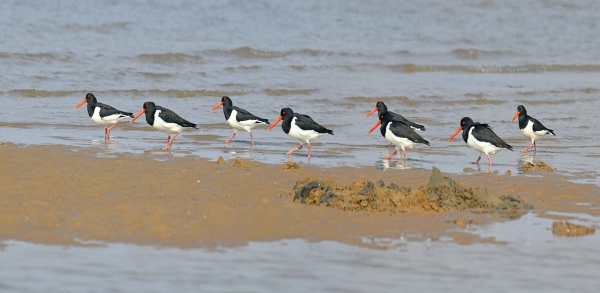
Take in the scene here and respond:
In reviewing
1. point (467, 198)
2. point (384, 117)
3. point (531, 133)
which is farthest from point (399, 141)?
point (467, 198)

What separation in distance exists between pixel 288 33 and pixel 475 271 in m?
22.3

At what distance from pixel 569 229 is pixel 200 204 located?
354 cm

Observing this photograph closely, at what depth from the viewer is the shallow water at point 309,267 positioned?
20.1ft

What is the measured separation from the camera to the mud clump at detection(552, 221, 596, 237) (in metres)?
7.74

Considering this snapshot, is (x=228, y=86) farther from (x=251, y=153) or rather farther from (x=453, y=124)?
(x=251, y=153)

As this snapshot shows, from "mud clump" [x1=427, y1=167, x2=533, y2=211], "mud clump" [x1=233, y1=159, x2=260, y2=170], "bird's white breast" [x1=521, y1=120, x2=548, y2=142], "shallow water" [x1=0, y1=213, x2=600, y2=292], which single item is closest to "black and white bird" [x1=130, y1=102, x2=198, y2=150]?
"mud clump" [x1=233, y1=159, x2=260, y2=170]

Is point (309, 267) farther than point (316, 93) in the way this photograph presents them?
No

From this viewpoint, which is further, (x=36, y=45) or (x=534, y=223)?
(x=36, y=45)

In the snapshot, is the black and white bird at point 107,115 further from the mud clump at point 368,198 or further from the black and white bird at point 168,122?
the mud clump at point 368,198

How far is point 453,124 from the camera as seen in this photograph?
1669 cm

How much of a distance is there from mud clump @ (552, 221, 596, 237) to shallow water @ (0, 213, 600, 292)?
0.81 feet

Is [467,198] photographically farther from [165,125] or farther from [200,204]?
[165,125]

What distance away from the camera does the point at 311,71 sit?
22.9m

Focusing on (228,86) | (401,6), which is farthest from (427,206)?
(401,6)
